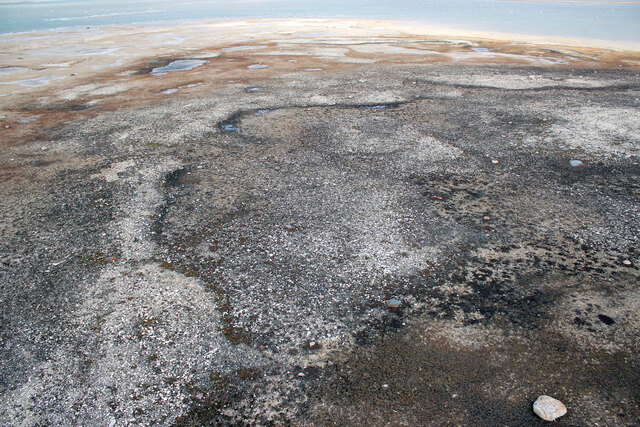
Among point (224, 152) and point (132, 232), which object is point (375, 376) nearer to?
point (132, 232)

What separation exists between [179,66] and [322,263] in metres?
13.8

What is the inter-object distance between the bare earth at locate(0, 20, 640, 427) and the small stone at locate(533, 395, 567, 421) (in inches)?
3.4

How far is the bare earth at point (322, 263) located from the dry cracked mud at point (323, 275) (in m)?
0.02

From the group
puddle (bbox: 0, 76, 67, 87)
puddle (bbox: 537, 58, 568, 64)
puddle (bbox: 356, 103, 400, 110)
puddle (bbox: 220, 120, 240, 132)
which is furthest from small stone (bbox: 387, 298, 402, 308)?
puddle (bbox: 537, 58, 568, 64)

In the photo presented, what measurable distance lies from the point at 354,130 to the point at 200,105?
165 inches

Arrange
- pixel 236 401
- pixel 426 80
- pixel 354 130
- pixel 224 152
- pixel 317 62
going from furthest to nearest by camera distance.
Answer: pixel 317 62 < pixel 426 80 < pixel 354 130 < pixel 224 152 < pixel 236 401

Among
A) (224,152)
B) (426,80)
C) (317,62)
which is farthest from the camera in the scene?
(317,62)

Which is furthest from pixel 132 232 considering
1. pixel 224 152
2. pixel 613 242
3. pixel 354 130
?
pixel 613 242

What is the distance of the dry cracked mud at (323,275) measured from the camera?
2.99m

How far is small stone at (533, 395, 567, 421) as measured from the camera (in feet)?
8.97

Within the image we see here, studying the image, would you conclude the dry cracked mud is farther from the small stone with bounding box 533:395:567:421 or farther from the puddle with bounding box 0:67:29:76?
the puddle with bounding box 0:67:29:76

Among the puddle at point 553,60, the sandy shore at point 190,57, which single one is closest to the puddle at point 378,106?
the sandy shore at point 190,57

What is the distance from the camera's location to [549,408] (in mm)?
2768

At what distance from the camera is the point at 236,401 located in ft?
9.66
